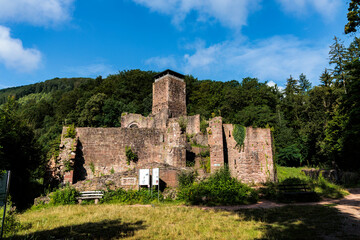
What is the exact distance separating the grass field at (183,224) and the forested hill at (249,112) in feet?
18.0

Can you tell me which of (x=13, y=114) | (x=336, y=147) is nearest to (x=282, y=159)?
(x=336, y=147)

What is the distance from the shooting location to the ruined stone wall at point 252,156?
17500 millimetres

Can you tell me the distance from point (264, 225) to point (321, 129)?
88.2 feet

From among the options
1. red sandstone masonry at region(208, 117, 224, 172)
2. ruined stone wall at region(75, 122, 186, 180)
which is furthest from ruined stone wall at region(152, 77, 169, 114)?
red sandstone masonry at region(208, 117, 224, 172)

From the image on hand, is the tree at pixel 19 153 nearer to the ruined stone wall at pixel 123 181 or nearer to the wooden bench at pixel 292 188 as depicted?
the ruined stone wall at pixel 123 181

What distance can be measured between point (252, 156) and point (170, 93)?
58.7 feet

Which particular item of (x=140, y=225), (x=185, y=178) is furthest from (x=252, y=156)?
(x=140, y=225)

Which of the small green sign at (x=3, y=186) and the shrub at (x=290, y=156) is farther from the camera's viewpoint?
the shrub at (x=290, y=156)

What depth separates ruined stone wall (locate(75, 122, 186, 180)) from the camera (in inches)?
647

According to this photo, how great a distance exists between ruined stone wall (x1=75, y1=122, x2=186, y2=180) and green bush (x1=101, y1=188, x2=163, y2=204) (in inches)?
168

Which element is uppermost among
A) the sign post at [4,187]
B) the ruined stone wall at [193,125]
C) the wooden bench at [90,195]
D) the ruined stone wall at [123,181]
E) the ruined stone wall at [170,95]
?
the ruined stone wall at [170,95]

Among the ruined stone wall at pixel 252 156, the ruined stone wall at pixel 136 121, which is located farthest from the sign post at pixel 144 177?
the ruined stone wall at pixel 136 121

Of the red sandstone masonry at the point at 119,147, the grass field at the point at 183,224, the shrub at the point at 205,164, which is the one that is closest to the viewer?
the grass field at the point at 183,224

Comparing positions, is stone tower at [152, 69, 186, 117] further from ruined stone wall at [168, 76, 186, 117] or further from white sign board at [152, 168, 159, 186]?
white sign board at [152, 168, 159, 186]
